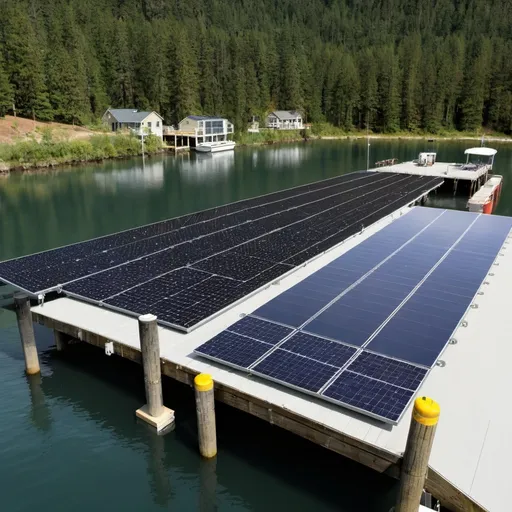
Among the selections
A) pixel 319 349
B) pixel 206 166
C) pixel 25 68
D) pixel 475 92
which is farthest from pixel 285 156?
pixel 319 349

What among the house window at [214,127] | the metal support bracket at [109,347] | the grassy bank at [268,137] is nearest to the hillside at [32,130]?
the house window at [214,127]

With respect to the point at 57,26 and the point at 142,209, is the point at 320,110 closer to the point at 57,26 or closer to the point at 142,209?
the point at 57,26

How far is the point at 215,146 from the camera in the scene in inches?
3164

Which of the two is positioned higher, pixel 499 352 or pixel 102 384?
pixel 499 352

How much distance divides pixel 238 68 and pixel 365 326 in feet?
317

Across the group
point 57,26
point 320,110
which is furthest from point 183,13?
point 57,26

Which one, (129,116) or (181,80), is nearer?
(129,116)

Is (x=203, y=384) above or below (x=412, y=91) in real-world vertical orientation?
below

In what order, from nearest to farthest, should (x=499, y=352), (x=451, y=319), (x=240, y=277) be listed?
(x=499, y=352)
(x=451, y=319)
(x=240, y=277)

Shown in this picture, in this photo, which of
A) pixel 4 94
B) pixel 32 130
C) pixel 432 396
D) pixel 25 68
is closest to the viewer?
pixel 432 396

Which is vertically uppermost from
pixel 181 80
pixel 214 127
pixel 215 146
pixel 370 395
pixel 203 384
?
pixel 181 80

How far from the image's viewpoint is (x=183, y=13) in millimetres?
143625

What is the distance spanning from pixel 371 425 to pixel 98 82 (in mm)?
89633

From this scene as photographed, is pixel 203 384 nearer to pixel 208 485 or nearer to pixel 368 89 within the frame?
pixel 208 485
